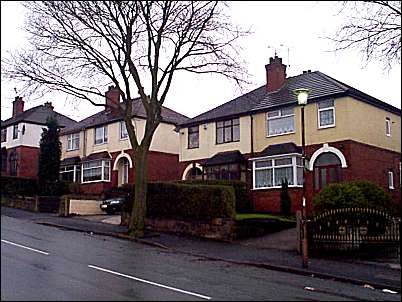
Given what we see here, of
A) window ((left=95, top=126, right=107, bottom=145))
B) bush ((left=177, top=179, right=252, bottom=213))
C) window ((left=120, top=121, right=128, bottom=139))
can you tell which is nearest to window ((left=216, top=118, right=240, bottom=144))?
bush ((left=177, top=179, right=252, bottom=213))

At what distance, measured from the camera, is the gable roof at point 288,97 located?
31.6m

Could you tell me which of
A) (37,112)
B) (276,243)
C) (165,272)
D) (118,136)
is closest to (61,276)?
(165,272)

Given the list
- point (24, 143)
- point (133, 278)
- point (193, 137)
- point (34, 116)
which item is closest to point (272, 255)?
point (133, 278)

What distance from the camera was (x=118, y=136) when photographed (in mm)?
45562

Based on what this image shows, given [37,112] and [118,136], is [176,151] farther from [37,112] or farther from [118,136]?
[37,112]

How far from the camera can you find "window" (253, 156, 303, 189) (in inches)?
1262

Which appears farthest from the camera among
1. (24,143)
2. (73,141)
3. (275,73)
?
(24,143)

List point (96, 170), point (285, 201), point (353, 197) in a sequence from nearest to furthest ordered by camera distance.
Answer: point (353, 197) < point (285, 201) < point (96, 170)

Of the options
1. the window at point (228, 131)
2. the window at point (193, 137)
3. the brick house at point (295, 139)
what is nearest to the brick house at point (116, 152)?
the window at point (193, 137)

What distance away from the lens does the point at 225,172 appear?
3600 centimetres

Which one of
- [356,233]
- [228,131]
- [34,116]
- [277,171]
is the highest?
[34,116]

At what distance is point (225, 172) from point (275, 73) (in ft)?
24.6

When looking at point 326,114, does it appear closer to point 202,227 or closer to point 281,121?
point 281,121

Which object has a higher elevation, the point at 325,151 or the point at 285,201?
the point at 325,151
